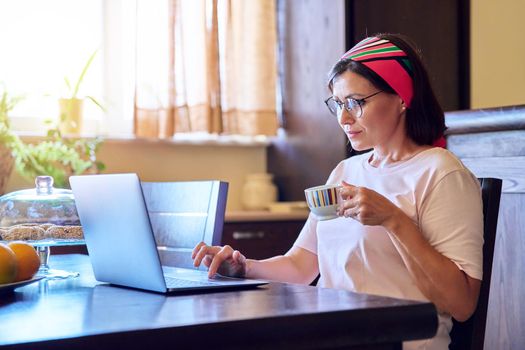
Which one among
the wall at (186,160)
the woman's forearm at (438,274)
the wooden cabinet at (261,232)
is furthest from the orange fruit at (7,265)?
the wall at (186,160)

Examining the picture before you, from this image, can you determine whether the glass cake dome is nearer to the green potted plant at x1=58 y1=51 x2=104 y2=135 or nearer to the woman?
the woman

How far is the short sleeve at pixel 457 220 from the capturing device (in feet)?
4.97

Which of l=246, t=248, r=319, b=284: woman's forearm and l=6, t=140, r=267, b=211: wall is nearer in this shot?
l=246, t=248, r=319, b=284: woman's forearm

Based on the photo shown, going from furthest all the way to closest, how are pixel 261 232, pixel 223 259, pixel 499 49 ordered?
pixel 499 49
pixel 261 232
pixel 223 259

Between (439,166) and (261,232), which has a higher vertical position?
(439,166)

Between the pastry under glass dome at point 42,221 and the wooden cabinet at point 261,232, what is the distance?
1.65 metres

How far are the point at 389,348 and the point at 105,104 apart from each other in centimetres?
284

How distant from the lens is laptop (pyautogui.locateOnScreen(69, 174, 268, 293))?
4.07 feet

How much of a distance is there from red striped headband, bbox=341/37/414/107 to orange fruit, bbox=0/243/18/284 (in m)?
0.81

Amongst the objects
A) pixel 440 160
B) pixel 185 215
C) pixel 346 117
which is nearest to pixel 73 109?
pixel 185 215

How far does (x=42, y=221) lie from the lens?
1.68 metres

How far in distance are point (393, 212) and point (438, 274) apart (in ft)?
0.46

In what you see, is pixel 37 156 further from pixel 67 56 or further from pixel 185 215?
pixel 185 215

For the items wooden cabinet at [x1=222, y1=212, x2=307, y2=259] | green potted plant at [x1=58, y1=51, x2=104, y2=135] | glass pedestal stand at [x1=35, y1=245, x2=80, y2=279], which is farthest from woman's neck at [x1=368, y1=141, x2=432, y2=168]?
green potted plant at [x1=58, y1=51, x2=104, y2=135]
